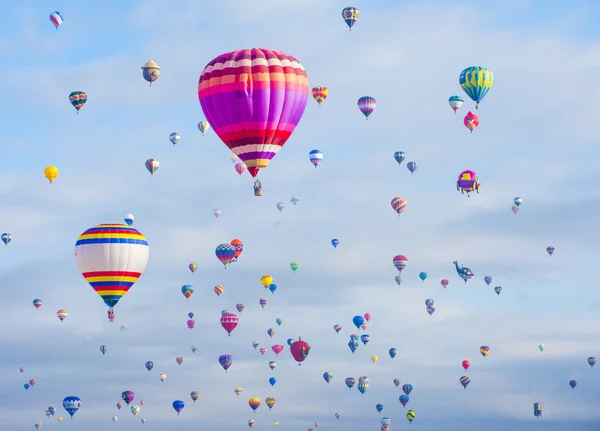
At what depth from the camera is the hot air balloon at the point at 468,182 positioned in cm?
10400

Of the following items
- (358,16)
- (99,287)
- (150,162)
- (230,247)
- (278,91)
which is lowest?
(99,287)

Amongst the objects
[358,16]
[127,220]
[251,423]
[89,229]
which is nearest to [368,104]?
[358,16]

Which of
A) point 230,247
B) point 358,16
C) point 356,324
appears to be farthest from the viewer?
point 356,324

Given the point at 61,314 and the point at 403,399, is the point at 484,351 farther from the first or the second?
the point at 61,314

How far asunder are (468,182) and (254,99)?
41321 millimetres

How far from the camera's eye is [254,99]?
6612cm

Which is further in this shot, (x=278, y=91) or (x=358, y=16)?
(x=358, y=16)

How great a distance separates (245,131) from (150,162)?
1676 inches

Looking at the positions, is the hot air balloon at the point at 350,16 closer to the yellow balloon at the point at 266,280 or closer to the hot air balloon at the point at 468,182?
the hot air balloon at the point at 468,182

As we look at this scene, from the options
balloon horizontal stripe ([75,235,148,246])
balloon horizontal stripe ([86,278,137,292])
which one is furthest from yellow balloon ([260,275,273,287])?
balloon horizontal stripe ([86,278,137,292])

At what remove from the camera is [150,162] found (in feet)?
355

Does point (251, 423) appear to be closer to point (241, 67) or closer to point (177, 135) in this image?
point (177, 135)

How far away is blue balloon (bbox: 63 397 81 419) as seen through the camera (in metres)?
111

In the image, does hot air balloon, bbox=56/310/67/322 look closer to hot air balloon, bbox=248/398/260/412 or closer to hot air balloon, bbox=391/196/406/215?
hot air balloon, bbox=248/398/260/412
